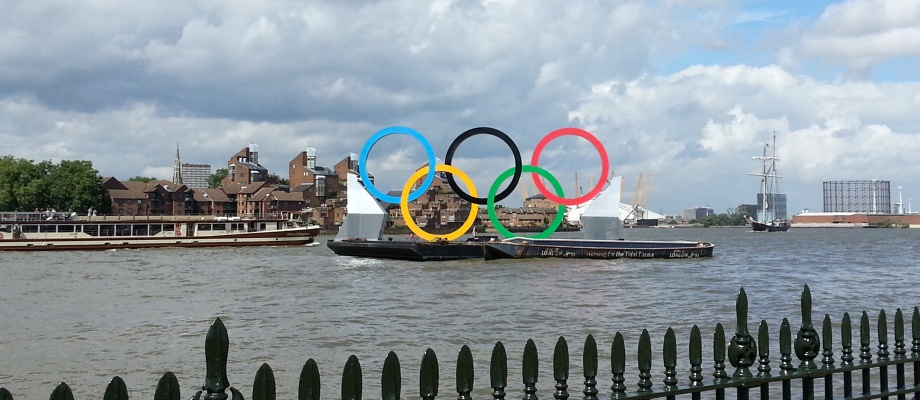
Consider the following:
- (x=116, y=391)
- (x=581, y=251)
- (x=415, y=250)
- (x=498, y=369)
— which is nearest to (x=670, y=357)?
(x=498, y=369)

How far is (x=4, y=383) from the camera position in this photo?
50.9ft

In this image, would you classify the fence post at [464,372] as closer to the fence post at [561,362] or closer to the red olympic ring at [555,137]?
the fence post at [561,362]

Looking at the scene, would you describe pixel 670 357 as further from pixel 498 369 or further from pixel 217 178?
pixel 217 178

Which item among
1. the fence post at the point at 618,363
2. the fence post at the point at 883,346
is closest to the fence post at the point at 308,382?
the fence post at the point at 618,363

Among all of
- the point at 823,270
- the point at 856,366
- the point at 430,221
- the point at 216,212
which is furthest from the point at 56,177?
the point at 856,366

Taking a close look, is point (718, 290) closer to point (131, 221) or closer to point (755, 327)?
point (755, 327)

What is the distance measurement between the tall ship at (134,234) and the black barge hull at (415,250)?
91.5 ft

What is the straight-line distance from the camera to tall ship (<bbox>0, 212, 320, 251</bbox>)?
82.2m

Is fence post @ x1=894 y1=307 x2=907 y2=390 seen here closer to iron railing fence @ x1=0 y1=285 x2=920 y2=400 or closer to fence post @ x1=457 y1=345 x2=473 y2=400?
iron railing fence @ x1=0 y1=285 x2=920 y2=400

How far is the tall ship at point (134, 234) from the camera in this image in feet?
270

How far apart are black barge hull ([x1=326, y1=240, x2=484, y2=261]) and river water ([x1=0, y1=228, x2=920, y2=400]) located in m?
7.57

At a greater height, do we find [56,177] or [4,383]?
[56,177]

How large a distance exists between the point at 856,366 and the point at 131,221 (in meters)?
92.5

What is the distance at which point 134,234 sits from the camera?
89500 millimetres
